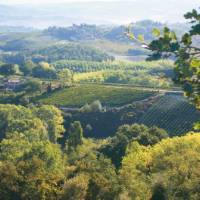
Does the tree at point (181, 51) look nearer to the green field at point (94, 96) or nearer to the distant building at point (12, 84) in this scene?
the green field at point (94, 96)

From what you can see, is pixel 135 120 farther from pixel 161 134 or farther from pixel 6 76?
pixel 6 76

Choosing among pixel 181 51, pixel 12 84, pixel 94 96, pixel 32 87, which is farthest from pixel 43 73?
pixel 181 51

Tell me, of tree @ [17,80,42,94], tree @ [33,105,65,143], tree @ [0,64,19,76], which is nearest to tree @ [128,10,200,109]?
tree @ [33,105,65,143]

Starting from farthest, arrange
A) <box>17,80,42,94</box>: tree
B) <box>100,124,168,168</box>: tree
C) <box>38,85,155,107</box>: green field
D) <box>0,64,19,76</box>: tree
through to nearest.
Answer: <box>0,64,19,76</box>: tree, <box>17,80,42,94</box>: tree, <box>38,85,155,107</box>: green field, <box>100,124,168,168</box>: tree

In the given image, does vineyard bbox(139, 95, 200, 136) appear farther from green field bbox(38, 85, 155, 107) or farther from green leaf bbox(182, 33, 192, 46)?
green leaf bbox(182, 33, 192, 46)

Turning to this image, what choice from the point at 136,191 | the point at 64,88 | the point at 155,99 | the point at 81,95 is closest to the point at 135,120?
the point at 155,99

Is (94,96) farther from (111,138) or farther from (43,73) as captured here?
(43,73)
